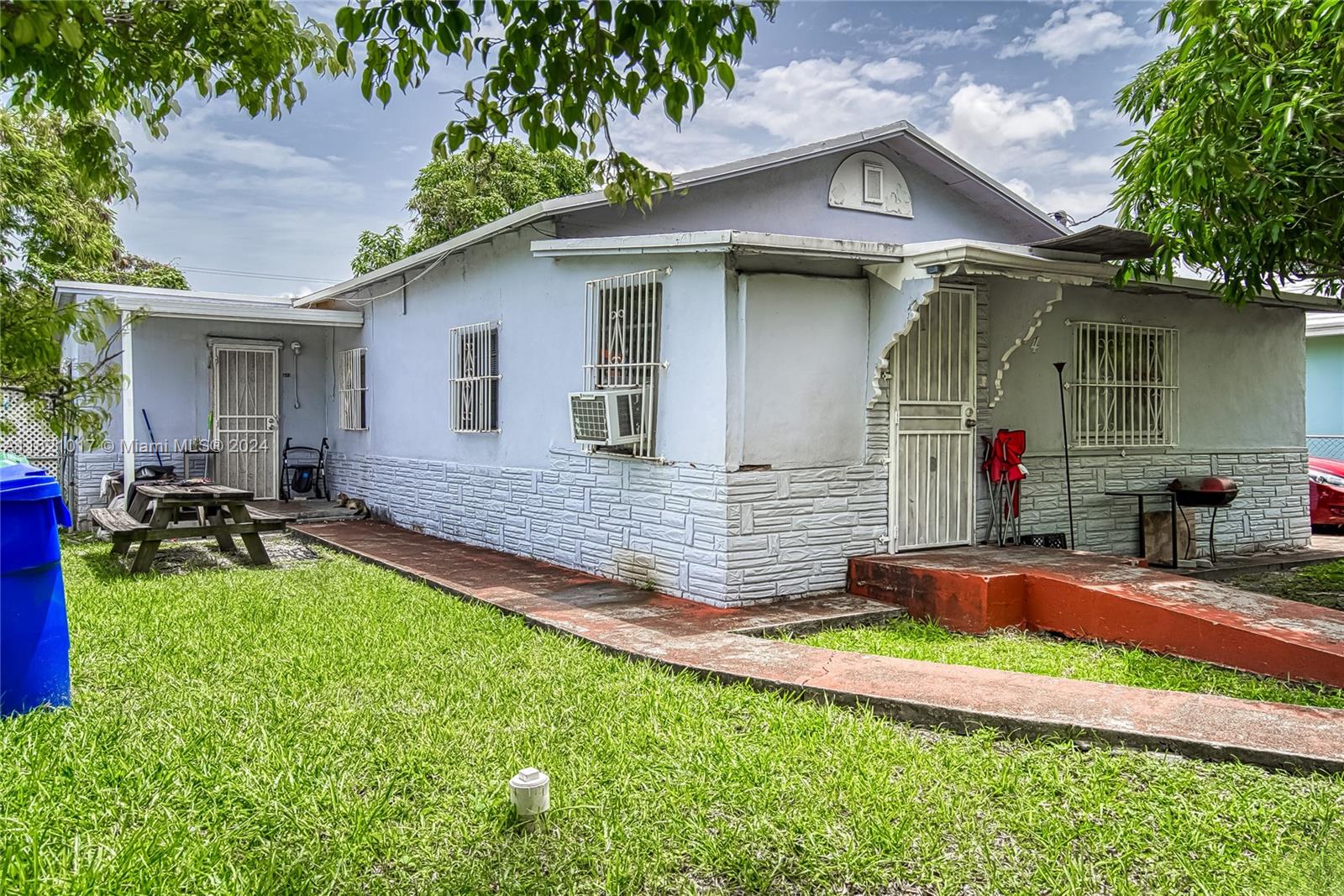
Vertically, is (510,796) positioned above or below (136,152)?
below

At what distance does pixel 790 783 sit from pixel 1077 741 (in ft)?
4.57

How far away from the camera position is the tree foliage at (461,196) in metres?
20.8

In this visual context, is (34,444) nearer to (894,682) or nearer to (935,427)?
(935,427)

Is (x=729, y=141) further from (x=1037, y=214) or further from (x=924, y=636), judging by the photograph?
(x=924, y=636)

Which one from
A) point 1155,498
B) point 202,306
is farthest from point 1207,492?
point 202,306

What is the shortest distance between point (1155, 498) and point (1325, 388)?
1062cm

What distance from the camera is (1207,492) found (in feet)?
27.7

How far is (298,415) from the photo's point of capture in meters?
13.9

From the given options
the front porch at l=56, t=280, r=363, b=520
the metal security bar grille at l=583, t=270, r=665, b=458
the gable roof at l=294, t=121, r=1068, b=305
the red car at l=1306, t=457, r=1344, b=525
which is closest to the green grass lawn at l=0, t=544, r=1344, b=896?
the metal security bar grille at l=583, t=270, r=665, b=458

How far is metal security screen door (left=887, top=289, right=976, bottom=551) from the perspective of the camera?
24.3 ft

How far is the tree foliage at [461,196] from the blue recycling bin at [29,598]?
56.2 ft

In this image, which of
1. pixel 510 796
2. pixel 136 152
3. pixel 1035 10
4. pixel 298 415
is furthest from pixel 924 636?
pixel 298 415

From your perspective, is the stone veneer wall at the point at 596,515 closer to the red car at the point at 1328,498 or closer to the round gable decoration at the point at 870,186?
the round gable decoration at the point at 870,186

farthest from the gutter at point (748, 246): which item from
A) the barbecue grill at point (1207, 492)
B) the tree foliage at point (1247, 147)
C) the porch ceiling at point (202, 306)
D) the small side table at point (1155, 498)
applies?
the porch ceiling at point (202, 306)
